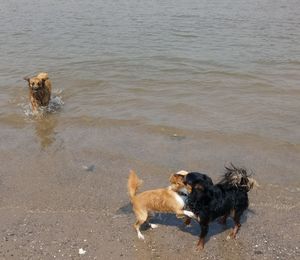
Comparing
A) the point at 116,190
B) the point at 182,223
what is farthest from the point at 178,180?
the point at 116,190

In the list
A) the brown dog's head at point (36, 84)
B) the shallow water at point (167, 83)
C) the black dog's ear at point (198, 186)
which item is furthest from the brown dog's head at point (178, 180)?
the brown dog's head at point (36, 84)

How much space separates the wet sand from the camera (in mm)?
4879

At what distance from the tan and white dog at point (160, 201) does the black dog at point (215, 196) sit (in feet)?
0.47

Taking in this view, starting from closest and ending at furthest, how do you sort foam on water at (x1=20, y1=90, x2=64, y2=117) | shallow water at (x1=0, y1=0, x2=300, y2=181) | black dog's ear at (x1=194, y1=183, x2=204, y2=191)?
black dog's ear at (x1=194, y1=183, x2=204, y2=191) < shallow water at (x1=0, y1=0, x2=300, y2=181) < foam on water at (x1=20, y1=90, x2=64, y2=117)

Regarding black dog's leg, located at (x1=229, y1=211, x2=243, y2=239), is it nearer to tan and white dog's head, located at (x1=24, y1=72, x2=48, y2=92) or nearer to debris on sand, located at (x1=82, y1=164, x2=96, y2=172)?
debris on sand, located at (x1=82, y1=164, x2=96, y2=172)

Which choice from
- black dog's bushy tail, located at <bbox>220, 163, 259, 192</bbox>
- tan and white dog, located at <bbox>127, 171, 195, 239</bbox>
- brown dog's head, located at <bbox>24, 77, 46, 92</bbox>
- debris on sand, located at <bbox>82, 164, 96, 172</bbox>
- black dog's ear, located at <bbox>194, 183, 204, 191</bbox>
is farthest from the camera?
brown dog's head, located at <bbox>24, 77, 46, 92</bbox>

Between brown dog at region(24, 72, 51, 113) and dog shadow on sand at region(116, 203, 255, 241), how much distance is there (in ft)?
14.8

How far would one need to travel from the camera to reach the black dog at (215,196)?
461 cm

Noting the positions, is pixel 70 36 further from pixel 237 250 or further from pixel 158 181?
pixel 237 250

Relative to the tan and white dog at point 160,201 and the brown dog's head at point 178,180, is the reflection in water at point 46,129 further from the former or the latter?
the brown dog's head at point 178,180

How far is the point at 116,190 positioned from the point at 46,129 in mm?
2876

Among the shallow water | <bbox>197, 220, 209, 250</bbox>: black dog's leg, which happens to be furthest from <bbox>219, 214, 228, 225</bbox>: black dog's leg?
the shallow water

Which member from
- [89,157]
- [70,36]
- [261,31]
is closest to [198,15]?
[261,31]

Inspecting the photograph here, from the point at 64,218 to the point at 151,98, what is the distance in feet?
16.0
